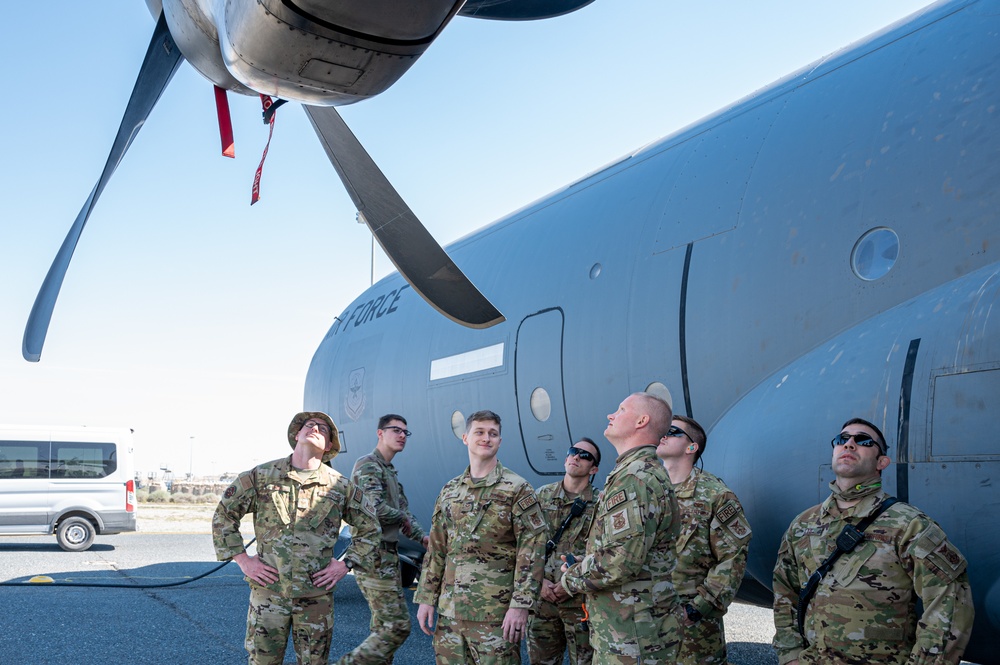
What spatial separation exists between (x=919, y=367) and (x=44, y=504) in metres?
16.1

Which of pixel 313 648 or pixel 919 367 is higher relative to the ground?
pixel 919 367

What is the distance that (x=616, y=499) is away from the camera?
376 centimetres

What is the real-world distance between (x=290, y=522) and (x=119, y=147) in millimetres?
2759

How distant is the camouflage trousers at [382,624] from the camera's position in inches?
227

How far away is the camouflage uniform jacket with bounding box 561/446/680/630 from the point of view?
3.66 m

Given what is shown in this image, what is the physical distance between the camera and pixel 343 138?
17.7 feet

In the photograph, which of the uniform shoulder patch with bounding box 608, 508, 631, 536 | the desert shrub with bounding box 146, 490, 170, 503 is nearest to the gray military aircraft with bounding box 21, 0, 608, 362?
Answer: the uniform shoulder patch with bounding box 608, 508, 631, 536

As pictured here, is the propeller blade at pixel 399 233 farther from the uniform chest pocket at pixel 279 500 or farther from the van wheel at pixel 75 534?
the van wheel at pixel 75 534

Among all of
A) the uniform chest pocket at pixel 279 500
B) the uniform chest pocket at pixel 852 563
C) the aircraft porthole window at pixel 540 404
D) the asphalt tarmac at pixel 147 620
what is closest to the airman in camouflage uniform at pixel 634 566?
the uniform chest pocket at pixel 852 563

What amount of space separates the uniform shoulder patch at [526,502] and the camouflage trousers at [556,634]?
0.91 m

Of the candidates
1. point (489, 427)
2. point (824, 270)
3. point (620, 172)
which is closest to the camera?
point (824, 270)

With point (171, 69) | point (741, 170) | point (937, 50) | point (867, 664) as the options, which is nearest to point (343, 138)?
point (171, 69)

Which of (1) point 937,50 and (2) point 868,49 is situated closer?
(1) point 937,50

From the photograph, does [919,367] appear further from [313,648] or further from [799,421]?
[313,648]
